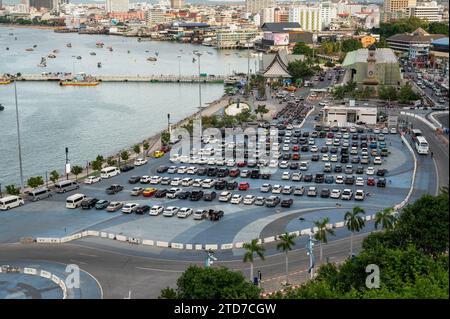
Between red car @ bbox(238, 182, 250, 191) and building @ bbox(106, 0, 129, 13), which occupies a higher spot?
building @ bbox(106, 0, 129, 13)

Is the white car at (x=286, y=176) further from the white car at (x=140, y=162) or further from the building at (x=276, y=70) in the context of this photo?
the building at (x=276, y=70)

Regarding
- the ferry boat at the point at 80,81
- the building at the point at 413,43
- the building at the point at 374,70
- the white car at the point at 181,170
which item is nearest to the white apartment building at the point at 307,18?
the building at the point at 413,43

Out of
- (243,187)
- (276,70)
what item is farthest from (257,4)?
(243,187)

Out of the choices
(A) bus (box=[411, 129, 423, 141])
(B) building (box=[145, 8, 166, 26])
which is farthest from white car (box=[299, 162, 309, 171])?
(B) building (box=[145, 8, 166, 26])

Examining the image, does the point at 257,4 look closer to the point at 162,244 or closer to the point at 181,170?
the point at 181,170

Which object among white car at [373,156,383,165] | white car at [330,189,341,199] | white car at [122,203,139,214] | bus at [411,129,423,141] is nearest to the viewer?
white car at [122,203,139,214]

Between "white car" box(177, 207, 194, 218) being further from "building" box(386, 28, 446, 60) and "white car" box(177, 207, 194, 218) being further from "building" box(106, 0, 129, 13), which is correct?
"building" box(106, 0, 129, 13)

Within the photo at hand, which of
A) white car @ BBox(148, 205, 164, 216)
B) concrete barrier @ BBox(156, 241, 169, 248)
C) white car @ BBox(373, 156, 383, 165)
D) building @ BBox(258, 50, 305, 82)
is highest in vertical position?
building @ BBox(258, 50, 305, 82)
